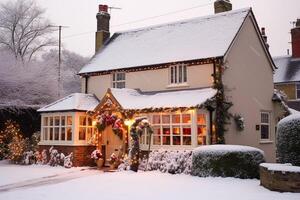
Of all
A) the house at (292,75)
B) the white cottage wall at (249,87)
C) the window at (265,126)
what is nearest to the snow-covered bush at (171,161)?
the white cottage wall at (249,87)

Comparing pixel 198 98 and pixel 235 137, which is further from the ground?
pixel 198 98

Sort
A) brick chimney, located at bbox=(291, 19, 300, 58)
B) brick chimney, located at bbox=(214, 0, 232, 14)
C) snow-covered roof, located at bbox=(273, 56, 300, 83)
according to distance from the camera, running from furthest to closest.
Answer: snow-covered roof, located at bbox=(273, 56, 300, 83), brick chimney, located at bbox=(291, 19, 300, 58), brick chimney, located at bbox=(214, 0, 232, 14)

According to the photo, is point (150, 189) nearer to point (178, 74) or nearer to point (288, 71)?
point (178, 74)

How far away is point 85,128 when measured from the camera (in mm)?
22297

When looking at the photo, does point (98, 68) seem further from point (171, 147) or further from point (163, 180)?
point (163, 180)

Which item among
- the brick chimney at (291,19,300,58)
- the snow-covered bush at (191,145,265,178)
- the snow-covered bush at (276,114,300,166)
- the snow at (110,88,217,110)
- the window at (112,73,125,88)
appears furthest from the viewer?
the brick chimney at (291,19,300,58)

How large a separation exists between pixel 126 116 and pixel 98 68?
5.88m

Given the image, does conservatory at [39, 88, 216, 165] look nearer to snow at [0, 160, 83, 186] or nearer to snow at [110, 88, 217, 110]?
snow at [110, 88, 217, 110]

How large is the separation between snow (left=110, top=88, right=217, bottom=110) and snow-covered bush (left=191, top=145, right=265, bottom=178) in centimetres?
283

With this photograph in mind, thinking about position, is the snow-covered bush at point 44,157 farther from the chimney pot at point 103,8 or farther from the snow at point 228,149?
the chimney pot at point 103,8

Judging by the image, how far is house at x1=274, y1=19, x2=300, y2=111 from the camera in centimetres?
3547

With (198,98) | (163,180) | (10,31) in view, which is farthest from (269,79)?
(10,31)

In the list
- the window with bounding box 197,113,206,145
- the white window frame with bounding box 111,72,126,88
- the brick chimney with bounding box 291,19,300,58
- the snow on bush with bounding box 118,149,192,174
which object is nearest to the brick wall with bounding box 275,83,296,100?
→ the brick chimney with bounding box 291,19,300,58

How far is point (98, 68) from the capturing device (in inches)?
988
